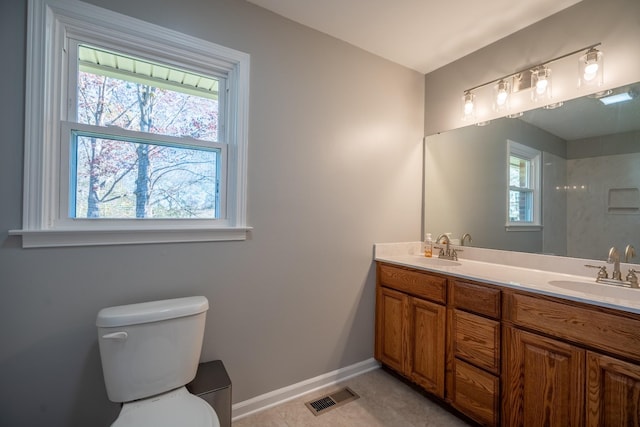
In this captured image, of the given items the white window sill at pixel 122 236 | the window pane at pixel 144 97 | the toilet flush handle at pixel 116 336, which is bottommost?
the toilet flush handle at pixel 116 336

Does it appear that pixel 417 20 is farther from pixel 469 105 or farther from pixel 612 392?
pixel 612 392

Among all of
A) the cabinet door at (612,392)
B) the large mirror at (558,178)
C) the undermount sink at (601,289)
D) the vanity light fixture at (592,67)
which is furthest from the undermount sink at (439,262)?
the vanity light fixture at (592,67)

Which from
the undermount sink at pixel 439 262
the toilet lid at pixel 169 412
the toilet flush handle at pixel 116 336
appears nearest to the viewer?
the toilet lid at pixel 169 412

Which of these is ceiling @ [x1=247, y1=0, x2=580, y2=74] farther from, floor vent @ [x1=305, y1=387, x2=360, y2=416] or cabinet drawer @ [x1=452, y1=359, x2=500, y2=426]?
floor vent @ [x1=305, y1=387, x2=360, y2=416]

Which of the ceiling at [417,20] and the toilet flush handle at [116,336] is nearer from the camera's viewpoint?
the toilet flush handle at [116,336]

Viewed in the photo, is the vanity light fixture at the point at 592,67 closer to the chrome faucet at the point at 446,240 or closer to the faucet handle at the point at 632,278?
the faucet handle at the point at 632,278

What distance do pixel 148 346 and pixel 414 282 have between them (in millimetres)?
1546

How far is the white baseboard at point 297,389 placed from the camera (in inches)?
66.4

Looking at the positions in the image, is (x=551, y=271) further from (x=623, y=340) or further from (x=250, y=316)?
(x=250, y=316)

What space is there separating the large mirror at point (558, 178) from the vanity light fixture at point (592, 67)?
9 cm

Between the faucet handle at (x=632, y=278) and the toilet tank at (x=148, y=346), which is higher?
the faucet handle at (x=632, y=278)

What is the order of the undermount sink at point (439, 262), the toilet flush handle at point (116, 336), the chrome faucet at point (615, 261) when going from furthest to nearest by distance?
the undermount sink at point (439, 262), the chrome faucet at point (615, 261), the toilet flush handle at point (116, 336)

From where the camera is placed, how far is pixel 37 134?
122 centimetres

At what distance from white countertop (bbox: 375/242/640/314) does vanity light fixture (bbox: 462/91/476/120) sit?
44.3 inches
